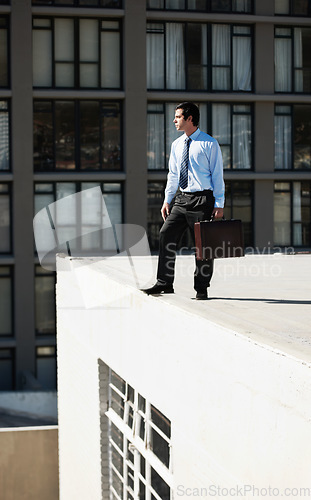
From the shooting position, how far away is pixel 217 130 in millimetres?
30578

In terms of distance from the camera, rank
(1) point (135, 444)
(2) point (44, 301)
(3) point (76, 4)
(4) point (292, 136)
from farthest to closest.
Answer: (4) point (292, 136) < (2) point (44, 301) < (3) point (76, 4) < (1) point (135, 444)

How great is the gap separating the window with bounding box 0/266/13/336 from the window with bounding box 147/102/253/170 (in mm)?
6919

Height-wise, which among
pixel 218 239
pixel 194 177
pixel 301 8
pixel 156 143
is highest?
pixel 301 8

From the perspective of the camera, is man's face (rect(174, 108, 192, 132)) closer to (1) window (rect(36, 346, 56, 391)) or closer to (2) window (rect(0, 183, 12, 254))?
(2) window (rect(0, 183, 12, 254))

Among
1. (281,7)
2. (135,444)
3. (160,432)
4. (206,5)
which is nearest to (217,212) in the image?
(160,432)

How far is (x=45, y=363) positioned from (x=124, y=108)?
10214mm

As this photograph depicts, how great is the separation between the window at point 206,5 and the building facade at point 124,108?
40 millimetres

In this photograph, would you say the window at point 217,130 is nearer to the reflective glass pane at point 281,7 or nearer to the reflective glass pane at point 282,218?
the reflective glass pane at point 282,218

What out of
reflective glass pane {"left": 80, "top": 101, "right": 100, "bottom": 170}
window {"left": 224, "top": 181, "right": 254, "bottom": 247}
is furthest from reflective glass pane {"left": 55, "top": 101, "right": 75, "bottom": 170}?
window {"left": 224, "top": 181, "right": 254, "bottom": 247}

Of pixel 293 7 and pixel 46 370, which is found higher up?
pixel 293 7

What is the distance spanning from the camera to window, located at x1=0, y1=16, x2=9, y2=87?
28.7m

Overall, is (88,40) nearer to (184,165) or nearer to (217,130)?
(217,130)

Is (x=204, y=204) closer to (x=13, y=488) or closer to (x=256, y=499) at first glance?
(x=256, y=499)

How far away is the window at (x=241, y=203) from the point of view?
30734 millimetres
